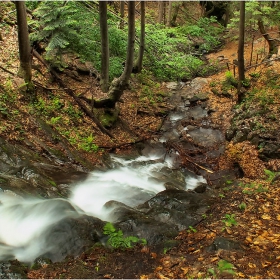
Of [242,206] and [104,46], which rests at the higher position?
[104,46]

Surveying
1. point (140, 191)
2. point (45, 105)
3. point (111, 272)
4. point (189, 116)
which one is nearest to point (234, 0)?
point (189, 116)

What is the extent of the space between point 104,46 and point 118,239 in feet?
27.4

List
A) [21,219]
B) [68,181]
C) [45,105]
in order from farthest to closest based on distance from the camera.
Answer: [45,105]
[68,181]
[21,219]

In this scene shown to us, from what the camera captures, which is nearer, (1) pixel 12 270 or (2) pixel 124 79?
(1) pixel 12 270

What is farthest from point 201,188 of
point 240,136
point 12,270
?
point 12,270

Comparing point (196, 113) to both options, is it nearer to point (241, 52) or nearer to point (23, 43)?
point (241, 52)

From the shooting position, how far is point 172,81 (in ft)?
60.9

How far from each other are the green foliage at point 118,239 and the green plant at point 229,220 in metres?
1.71

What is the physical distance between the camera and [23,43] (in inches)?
344

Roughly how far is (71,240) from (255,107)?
32.3 ft

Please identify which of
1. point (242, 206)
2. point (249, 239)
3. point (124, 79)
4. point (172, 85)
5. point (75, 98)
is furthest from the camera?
point (172, 85)

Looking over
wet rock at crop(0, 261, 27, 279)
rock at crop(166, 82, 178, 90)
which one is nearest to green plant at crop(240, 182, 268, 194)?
wet rock at crop(0, 261, 27, 279)

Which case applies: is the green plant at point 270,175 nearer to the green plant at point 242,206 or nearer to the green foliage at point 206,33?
the green plant at point 242,206

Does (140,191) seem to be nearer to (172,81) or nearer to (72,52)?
(72,52)
